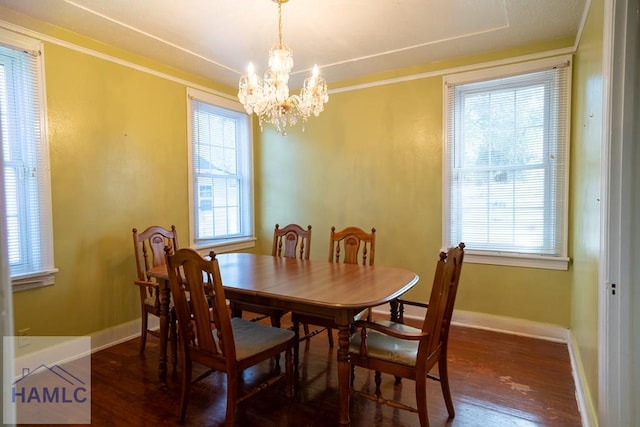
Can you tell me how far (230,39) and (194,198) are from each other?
1.63 meters

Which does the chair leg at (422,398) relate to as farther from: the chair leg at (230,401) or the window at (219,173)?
the window at (219,173)

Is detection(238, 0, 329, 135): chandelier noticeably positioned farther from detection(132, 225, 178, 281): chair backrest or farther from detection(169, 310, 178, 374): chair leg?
detection(169, 310, 178, 374): chair leg

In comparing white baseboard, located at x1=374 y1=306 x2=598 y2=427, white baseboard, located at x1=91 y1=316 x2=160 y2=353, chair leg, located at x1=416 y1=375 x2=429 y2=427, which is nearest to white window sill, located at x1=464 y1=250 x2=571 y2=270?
white baseboard, located at x1=374 y1=306 x2=598 y2=427

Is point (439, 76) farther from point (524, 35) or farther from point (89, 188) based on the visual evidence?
point (89, 188)

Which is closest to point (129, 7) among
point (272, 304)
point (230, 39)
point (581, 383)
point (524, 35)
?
point (230, 39)

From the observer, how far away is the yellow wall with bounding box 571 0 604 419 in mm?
1841

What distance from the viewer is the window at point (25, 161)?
8.04ft

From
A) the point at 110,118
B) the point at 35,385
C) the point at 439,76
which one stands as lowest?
the point at 35,385

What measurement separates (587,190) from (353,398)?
1907 mm

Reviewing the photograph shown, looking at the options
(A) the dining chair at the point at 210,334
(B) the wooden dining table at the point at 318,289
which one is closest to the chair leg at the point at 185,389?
(A) the dining chair at the point at 210,334

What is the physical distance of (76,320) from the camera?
2797 mm

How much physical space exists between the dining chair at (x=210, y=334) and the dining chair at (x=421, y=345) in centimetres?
52

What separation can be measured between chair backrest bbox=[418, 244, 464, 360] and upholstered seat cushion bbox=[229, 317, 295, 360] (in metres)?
0.81

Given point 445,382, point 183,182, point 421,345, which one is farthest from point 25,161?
point 445,382
